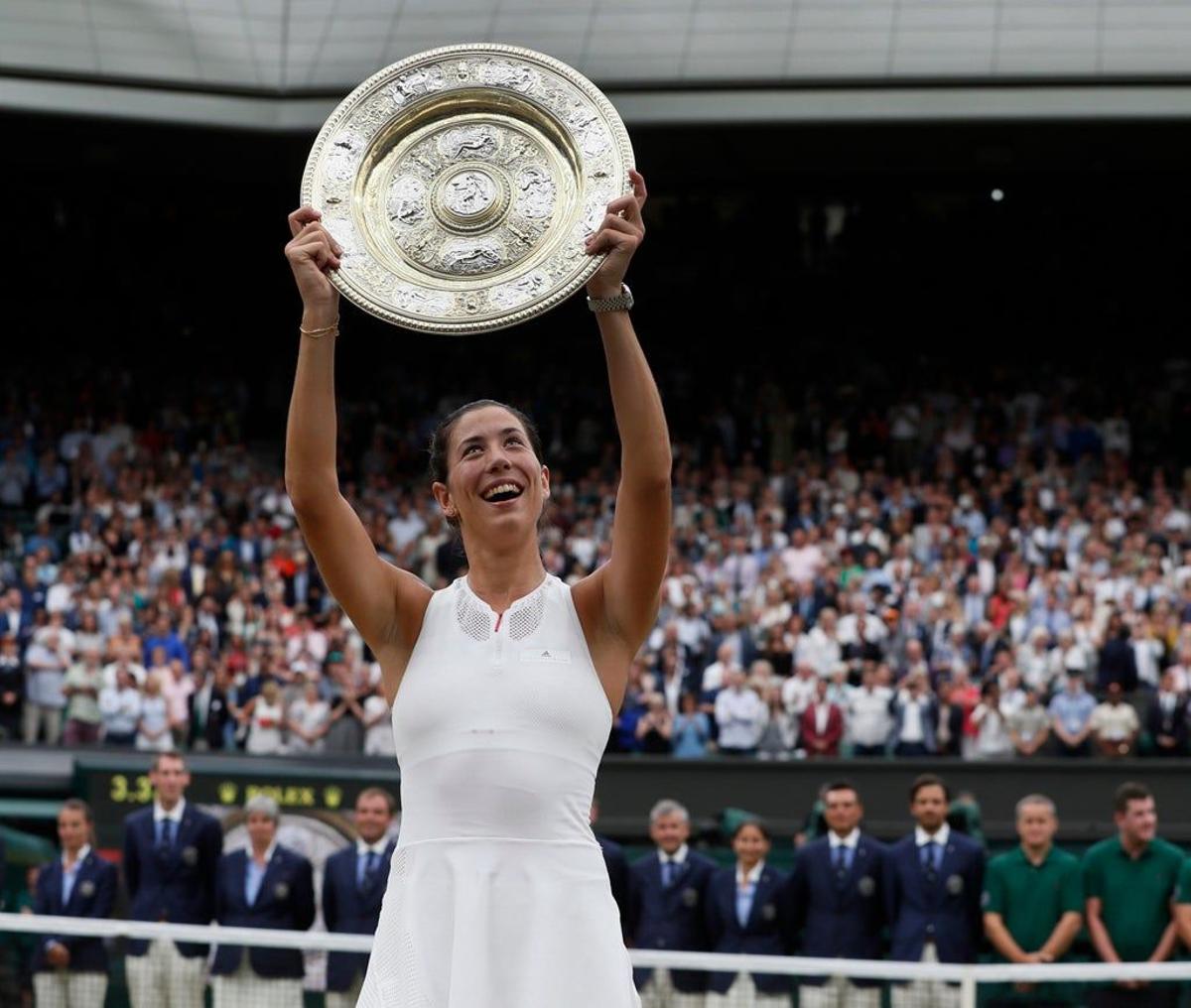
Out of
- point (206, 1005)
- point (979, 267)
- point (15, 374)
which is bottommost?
point (206, 1005)

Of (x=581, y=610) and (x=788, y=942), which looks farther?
(x=788, y=942)

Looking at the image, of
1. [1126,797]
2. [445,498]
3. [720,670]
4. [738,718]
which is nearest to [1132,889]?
[1126,797]

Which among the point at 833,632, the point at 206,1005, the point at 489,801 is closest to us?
the point at 489,801

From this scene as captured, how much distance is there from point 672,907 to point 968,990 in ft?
8.95

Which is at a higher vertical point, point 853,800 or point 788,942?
point 853,800

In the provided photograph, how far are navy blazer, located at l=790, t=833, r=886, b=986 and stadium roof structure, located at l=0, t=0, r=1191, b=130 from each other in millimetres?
13193

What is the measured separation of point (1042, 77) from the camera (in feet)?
72.2

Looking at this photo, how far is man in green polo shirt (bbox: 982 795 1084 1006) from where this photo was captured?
9836 millimetres

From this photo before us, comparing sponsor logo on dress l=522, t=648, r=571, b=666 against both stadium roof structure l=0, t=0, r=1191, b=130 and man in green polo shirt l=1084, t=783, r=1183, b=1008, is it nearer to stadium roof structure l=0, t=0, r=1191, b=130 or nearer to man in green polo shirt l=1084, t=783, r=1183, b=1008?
man in green polo shirt l=1084, t=783, r=1183, b=1008

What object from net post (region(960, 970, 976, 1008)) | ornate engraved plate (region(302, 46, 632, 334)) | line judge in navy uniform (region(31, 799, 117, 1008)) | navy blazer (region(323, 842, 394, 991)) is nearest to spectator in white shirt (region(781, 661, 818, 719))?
navy blazer (region(323, 842, 394, 991))

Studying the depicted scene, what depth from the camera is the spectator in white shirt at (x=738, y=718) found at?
15.9 metres

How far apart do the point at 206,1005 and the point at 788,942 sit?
291 centimetres

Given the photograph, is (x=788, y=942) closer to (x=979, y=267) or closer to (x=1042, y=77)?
(x=1042, y=77)

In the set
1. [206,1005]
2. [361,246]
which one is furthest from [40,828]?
[361,246]
